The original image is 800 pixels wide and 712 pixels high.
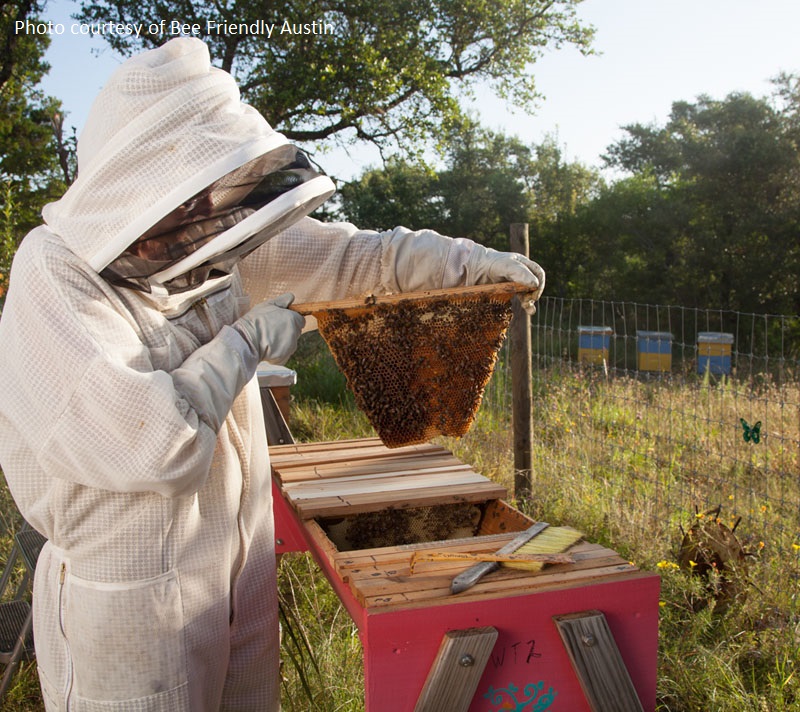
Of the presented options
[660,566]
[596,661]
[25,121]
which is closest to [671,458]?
[660,566]

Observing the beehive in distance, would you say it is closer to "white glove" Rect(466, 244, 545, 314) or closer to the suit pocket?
"white glove" Rect(466, 244, 545, 314)

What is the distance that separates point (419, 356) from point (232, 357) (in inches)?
26.3

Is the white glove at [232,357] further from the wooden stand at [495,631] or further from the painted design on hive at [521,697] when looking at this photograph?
the painted design on hive at [521,697]

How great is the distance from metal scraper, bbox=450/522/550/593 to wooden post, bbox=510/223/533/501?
2765 mm

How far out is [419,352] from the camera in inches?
88.5

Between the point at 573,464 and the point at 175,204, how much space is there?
4281 millimetres

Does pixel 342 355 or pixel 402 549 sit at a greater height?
pixel 342 355

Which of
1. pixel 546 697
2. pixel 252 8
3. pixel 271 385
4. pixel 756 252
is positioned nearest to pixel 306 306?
pixel 546 697

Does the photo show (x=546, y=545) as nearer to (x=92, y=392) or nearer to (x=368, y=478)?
(x=368, y=478)

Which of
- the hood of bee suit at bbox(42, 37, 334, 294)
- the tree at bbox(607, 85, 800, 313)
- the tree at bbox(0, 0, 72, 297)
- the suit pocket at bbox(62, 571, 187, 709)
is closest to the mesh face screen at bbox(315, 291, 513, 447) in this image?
the hood of bee suit at bbox(42, 37, 334, 294)

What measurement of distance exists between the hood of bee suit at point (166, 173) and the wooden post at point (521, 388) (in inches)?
119

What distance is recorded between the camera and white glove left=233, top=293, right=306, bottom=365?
6.15 feet

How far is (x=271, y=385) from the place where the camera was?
407cm

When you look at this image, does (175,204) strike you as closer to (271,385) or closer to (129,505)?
(129,505)
